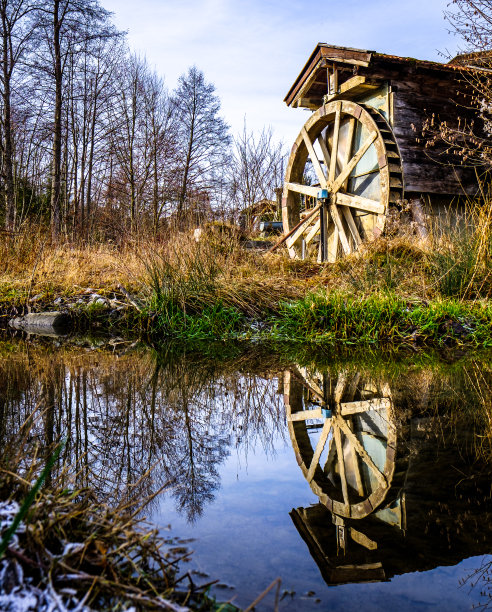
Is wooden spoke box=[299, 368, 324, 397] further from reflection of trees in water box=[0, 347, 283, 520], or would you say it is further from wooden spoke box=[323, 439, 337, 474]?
wooden spoke box=[323, 439, 337, 474]

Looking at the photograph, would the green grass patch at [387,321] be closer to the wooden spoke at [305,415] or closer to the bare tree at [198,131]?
the wooden spoke at [305,415]

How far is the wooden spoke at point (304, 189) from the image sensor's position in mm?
11047

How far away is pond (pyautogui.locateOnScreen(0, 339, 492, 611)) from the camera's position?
1.12m

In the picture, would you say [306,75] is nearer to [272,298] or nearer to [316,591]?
[272,298]

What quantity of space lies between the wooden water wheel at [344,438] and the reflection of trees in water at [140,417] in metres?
0.16

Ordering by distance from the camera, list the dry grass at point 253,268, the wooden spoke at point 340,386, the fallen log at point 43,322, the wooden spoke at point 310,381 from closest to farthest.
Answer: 1. the wooden spoke at point 340,386
2. the wooden spoke at point 310,381
3. the dry grass at point 253,268
4. the fallen log at point 43,322

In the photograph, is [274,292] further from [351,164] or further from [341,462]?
[351,164]

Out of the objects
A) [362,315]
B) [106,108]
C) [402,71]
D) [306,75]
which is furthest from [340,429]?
[106,108]

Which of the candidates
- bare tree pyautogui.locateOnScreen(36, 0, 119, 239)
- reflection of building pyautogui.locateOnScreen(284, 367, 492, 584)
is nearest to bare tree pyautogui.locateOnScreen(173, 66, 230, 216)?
bare tree pyautogui.locateOnScreen(36, 0, 119, 239)

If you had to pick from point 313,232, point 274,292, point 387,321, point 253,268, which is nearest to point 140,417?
point 387,321

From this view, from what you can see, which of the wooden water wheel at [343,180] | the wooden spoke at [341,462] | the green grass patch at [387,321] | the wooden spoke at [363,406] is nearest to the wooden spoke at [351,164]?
the wooden water wheel at [343,180]

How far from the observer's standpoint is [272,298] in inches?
232

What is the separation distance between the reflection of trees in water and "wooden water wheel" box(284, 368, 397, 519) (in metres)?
0.16

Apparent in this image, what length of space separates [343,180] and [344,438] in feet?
29.6
